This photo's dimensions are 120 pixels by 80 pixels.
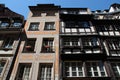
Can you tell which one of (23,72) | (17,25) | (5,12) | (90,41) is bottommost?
(23,72)

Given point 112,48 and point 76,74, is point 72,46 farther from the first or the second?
point 112,48

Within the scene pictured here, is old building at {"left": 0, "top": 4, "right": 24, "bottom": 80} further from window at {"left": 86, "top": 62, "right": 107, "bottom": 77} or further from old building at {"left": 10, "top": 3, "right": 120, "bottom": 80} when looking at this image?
window at {"left": 86, "top": 62, "right": 107, "bottom": 77}

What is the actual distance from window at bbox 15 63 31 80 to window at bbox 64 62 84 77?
122 inches

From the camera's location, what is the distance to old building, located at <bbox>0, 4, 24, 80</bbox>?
452 inches

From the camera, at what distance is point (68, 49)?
13.0 meters

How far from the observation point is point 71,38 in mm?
14336

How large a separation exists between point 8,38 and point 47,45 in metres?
4.13

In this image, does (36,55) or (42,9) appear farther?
(42,9)

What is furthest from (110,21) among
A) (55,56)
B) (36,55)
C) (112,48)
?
(36,55)

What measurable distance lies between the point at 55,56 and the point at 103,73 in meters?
4.24

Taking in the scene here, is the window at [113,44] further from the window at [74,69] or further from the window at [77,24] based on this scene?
the window at [74,69]

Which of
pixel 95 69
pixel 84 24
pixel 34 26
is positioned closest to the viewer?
pixel 95 69

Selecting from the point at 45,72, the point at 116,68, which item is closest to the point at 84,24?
the point at 116,68

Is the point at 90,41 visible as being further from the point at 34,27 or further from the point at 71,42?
the point at 34,27
